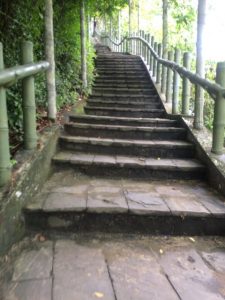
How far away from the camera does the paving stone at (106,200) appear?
2.29m

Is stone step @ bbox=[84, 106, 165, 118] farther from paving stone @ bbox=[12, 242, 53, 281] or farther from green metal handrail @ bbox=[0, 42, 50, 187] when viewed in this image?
paving stone @ bbox=[12, 242, 53, 281]

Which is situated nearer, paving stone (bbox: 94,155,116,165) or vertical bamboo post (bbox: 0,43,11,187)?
vertical bamboo post (bbox: 0,43,11,187)

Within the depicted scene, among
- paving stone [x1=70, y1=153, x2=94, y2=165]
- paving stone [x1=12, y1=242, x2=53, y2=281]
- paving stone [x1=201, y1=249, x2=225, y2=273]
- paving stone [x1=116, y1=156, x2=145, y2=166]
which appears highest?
paving stone [x1=70, y1=153, x2=94, y2=165]

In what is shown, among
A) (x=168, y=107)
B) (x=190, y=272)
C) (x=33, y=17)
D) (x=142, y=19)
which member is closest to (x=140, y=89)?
(x=168, y=107)

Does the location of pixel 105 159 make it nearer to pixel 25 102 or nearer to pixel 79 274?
pixel 25 102

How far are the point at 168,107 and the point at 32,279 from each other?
3.76m

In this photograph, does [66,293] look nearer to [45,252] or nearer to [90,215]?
[45,252]

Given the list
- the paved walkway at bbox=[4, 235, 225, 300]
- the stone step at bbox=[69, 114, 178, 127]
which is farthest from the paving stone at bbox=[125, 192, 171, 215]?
the stone step at bbox=[69, 114, 178, 127]

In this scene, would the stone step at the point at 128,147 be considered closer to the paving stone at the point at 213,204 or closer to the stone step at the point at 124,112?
the paving stone at the point at 213,204

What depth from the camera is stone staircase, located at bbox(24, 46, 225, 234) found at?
2.29 metres

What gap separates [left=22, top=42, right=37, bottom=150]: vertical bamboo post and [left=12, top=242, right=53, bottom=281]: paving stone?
0.90 metres

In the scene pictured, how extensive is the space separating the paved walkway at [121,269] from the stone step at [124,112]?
3.04m

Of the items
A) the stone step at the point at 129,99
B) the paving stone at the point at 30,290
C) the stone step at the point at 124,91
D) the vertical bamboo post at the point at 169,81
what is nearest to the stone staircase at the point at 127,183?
the vertical bamboo post at the point at 169,81

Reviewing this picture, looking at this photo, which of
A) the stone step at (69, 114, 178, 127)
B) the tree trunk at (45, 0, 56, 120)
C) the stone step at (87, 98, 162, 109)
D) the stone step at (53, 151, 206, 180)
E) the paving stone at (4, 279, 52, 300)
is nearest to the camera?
the paving stone at (4, 279, 52, 300)
